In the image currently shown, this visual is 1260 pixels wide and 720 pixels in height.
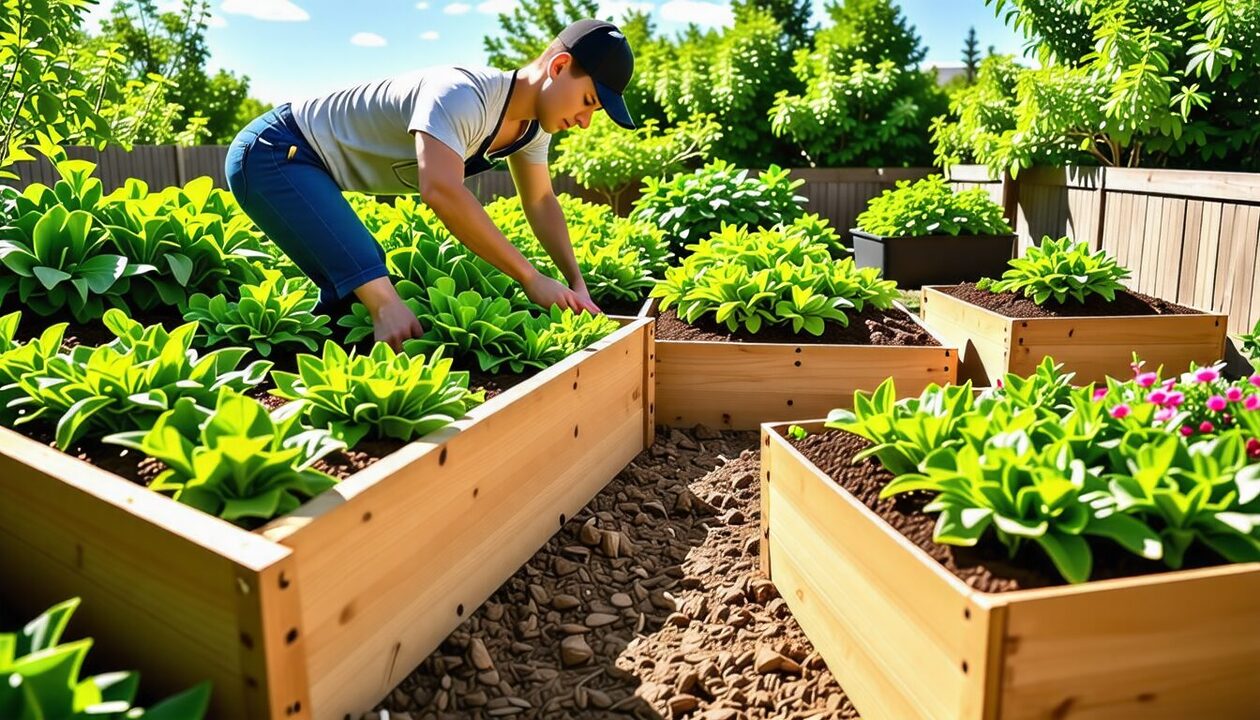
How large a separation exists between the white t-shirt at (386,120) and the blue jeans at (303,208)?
7 centimetres

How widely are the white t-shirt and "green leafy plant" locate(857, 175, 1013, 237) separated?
4191 mm

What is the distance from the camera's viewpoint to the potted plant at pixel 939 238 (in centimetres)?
660

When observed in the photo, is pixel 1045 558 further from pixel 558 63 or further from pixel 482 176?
pixel 482 176

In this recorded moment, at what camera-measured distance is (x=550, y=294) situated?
10.8 ft

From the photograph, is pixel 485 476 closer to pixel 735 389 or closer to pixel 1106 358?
pixel 735 389

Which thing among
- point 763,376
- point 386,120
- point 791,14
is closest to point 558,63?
point 386,120

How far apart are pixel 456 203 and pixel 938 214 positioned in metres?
4.67

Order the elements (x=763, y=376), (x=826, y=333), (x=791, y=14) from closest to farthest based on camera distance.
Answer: (x=763, y=376)
(x=826, y=333)
(x=791, y=14)

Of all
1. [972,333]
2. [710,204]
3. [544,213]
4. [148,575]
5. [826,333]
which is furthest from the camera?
[710,204]

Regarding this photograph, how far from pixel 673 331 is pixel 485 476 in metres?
1.81

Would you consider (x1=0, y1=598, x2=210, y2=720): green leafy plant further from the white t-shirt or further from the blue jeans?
the white t-shirt

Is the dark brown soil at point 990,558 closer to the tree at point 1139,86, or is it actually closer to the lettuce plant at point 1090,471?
the lettuce plant at point 1090,471

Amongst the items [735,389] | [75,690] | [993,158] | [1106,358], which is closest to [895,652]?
[75,690]

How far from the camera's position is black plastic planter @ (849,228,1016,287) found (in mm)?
6605
